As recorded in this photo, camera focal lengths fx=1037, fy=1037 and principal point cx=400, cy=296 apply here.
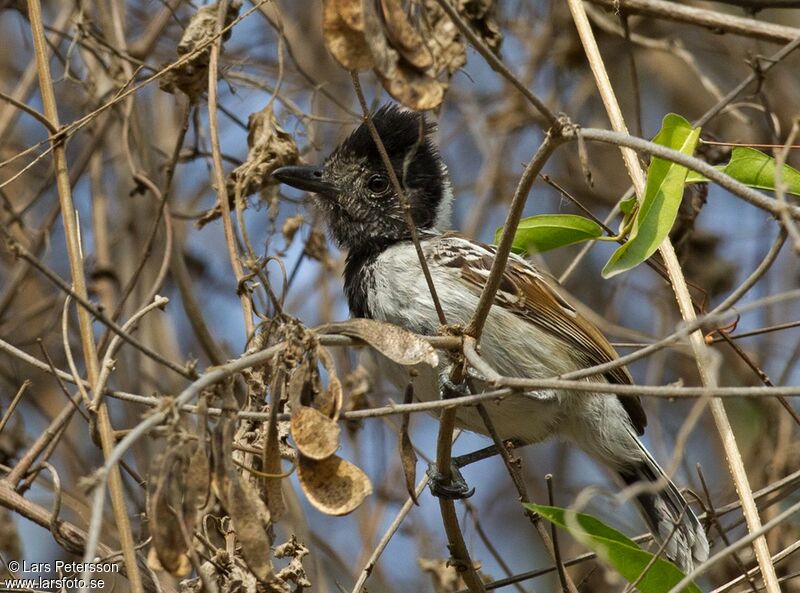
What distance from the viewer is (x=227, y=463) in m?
1.64

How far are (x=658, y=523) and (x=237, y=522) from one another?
7.24ft

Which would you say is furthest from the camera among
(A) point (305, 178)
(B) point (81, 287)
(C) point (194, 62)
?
(A) point (305, 178)

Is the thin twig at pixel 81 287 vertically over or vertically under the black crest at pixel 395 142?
under

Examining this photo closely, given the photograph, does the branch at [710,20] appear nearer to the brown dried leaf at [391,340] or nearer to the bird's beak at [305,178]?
the bird's beak at [305,178]

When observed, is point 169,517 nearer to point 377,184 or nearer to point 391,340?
point 391,340

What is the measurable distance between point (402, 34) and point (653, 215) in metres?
0.90

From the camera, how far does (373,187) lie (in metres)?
3.83

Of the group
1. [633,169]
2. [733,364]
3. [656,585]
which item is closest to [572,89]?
[733,364]

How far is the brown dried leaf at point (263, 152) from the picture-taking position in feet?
10.3

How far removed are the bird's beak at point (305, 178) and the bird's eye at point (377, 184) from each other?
157 millimetres

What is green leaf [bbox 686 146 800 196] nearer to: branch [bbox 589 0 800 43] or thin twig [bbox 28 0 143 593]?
branch [bbox 589 0 800 43]

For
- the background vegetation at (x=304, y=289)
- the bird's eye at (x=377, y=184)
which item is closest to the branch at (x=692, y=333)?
the background vegetation at (x=304, y=289)

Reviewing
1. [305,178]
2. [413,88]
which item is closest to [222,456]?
[413,88]

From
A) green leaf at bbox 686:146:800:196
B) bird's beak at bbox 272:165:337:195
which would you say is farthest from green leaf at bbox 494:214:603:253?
bird's beak at bbox 272:165:337:195
